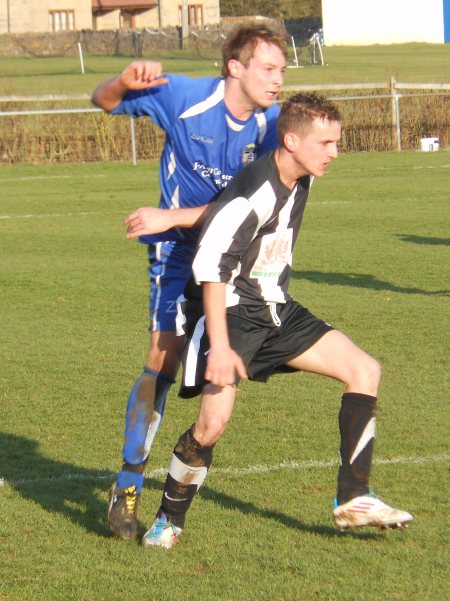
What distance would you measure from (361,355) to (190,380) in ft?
2.25

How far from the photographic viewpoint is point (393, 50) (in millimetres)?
68125

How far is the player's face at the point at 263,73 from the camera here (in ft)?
15.3

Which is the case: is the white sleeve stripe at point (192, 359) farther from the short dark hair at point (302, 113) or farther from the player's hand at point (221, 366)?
the short dark hair at point (302, 113)

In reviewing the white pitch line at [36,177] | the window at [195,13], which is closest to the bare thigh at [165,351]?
the white pitch line at [36,177]

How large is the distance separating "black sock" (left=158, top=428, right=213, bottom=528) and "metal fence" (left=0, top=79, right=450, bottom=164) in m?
21.4

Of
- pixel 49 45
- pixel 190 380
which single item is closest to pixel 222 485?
pixel 190 380

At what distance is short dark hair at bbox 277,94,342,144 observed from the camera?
14.4 feet

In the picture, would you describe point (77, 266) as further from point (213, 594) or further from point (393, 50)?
point (393, 50)

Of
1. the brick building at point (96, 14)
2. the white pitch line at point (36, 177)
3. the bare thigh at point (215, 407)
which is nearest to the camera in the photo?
the bare thigh at point (215, 407)

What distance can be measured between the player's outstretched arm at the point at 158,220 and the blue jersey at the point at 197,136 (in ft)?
0.97

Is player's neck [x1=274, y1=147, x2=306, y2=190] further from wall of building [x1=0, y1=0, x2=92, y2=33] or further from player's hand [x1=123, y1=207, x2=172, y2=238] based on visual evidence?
wall of building [x1=0, y1=0, x2=92, y2=33]

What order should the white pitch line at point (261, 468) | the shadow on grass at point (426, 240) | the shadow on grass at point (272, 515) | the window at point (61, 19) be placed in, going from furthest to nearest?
the window at point (61, 19)
the shadow on grass at point (426, 240)
the white pitch line at point (261, 468)
the shadow on grass at point (272, 515)

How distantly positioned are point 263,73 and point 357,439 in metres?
1.49

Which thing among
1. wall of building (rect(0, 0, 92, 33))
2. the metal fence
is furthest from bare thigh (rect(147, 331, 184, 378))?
wall of building (rect(0, 0, 92, 33))
